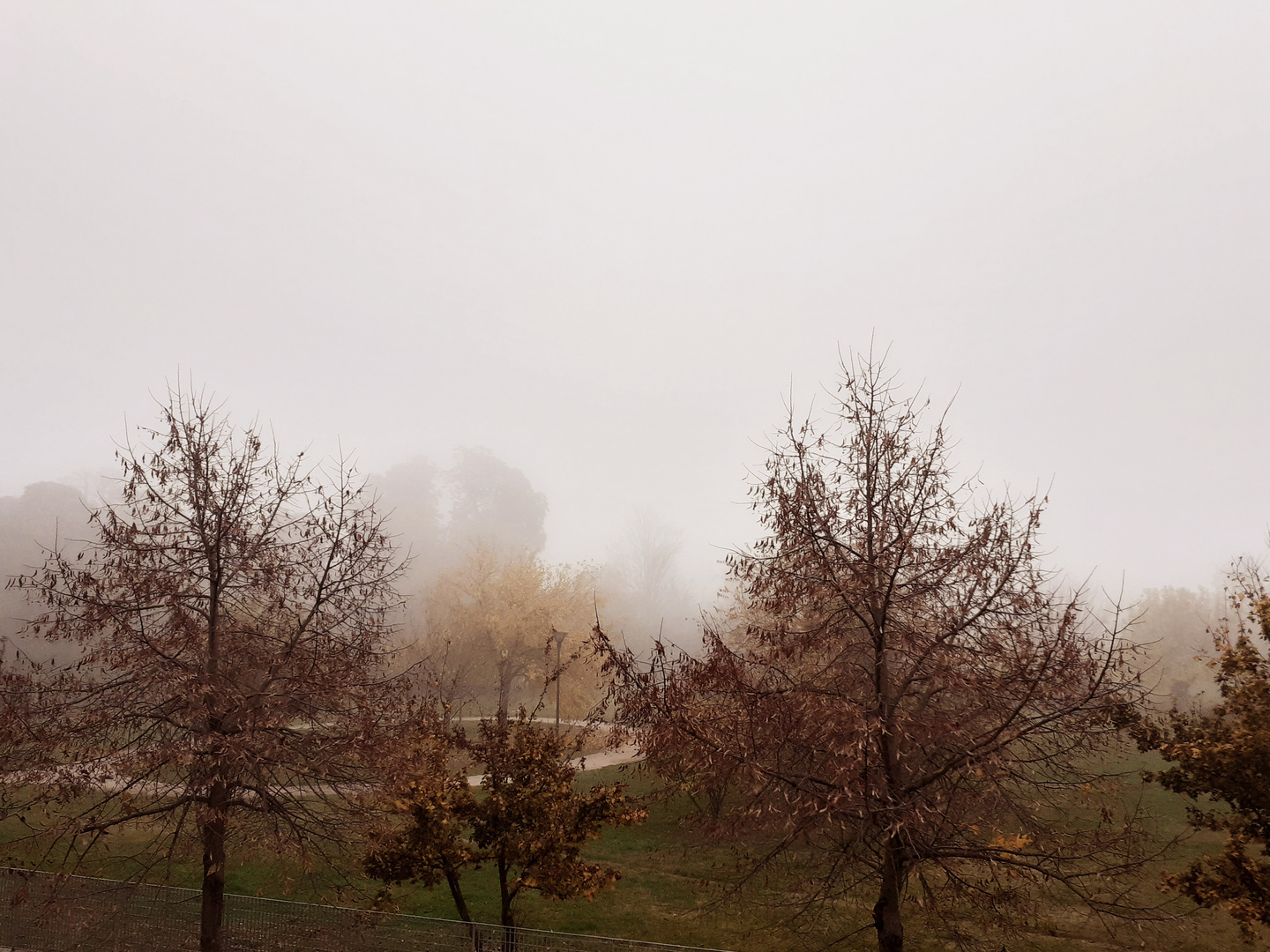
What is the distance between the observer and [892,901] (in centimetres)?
802

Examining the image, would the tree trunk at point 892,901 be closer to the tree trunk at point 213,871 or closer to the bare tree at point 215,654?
the bare tree at point 215,654

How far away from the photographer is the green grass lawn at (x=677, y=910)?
12094 mm

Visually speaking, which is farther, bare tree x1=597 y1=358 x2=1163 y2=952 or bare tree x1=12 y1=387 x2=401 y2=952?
bare tree x1=12 y1=387 x2=401 y2=952

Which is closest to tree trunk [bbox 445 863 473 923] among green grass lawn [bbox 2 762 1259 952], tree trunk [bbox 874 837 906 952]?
green grass lawn [bbox 2 762 1259 952]

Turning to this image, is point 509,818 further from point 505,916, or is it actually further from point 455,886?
point 505,916

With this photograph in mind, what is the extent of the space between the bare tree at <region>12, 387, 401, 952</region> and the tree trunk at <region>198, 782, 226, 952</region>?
0.02 m

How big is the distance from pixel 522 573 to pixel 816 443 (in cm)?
3057

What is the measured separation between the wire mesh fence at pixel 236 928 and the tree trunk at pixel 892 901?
337 centimetres

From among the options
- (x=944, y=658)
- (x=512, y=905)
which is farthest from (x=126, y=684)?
(x=944, y=658)

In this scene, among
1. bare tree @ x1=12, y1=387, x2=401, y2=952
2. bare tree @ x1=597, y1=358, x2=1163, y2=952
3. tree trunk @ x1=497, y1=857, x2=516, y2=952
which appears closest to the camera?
bare tree @ x1=597, y1=358, x2=1163, y2=952

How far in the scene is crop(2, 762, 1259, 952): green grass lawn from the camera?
12.1 meters

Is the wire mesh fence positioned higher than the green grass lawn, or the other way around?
the wire mesh fence

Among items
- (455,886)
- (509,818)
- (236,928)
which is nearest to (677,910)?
(455,886)

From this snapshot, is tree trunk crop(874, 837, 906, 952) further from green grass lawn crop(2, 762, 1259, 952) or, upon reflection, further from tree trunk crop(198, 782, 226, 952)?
tree trunk crop(198, 782, 226, 952)
